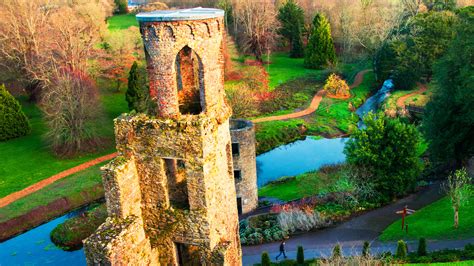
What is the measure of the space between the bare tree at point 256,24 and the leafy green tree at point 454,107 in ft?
115

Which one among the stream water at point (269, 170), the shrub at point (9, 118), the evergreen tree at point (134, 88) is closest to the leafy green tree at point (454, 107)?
the stream water at point (269, 170)

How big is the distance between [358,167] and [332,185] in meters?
2.42

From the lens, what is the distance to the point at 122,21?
75.2 m

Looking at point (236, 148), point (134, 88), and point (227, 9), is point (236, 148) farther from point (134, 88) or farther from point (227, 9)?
point (227, 9)

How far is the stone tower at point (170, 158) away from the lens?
11.3 meters

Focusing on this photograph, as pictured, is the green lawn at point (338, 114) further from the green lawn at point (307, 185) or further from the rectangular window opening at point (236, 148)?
Result: the rectangular window opening at point (236, 148)

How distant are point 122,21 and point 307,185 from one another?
58744 millimetres

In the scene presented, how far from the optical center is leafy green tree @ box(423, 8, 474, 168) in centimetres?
2556

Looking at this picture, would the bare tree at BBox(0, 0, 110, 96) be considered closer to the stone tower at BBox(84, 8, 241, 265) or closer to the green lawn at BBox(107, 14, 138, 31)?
the green lawn at BBox(107, 14, 138, 31)

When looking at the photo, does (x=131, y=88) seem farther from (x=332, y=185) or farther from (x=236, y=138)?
(x=332, y=185)

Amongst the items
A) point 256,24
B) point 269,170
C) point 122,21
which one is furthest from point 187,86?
point 122,21

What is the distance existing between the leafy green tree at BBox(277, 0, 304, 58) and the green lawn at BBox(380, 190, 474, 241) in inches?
1791

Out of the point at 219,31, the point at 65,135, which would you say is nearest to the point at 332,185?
the point at 219,31

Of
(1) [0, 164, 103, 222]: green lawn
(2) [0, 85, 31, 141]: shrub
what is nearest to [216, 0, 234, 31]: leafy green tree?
(2) [0, 85, 31, 141]: shrub
